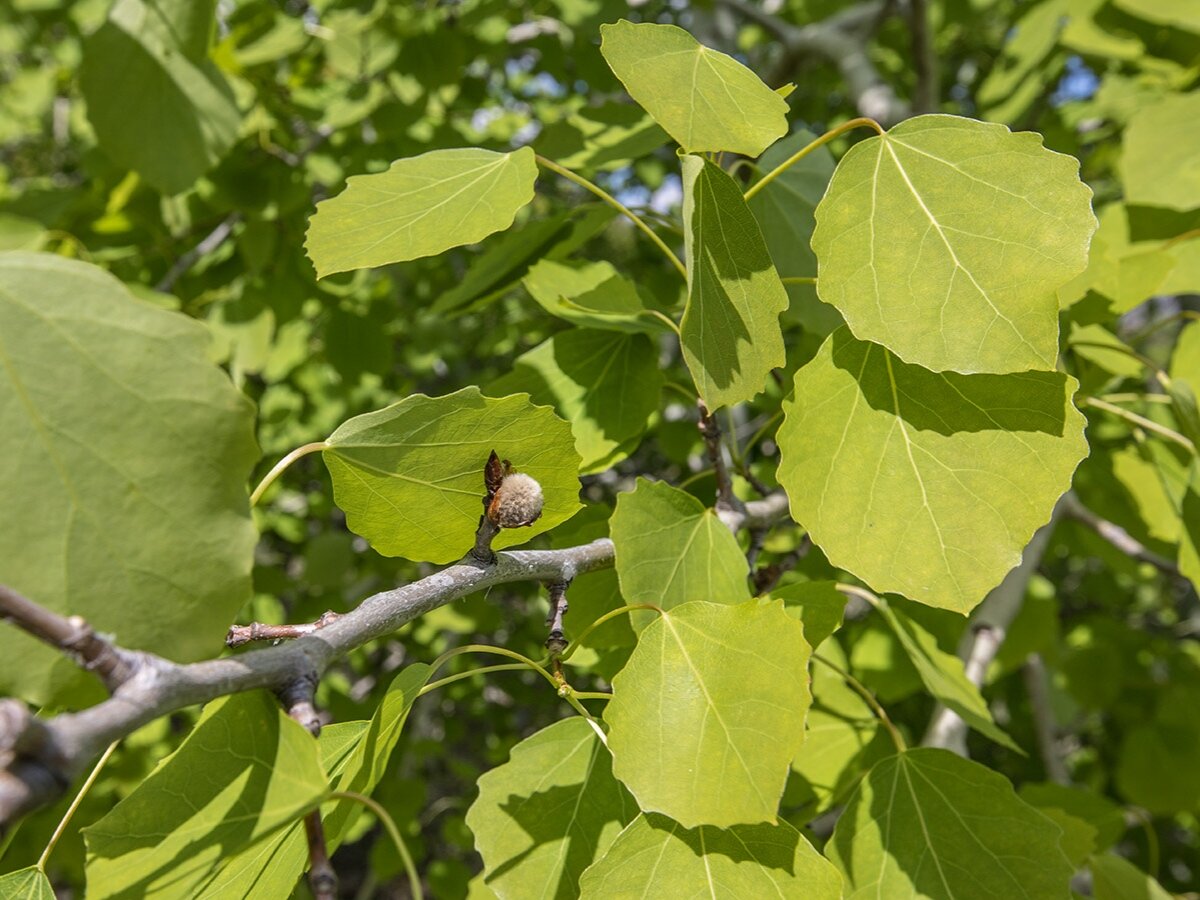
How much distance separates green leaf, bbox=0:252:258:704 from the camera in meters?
0.59

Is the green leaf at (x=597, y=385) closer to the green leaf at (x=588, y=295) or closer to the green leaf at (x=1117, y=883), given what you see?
the green leaf at (x=588, y=295)

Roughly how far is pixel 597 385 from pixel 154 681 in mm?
771

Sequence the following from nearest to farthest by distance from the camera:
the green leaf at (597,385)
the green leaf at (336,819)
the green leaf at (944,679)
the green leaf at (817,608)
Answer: the green leaf at (336,819), the green leaf at (817,608), the green leaf at (944,679), the green leaf at (597,385)

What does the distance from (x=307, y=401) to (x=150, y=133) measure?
2.14 meters

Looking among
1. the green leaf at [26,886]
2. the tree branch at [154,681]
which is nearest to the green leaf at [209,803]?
the tree branch at [154,681]

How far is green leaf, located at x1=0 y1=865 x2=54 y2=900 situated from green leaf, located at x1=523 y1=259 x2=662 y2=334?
747 mm

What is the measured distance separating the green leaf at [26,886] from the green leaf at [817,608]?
71cm

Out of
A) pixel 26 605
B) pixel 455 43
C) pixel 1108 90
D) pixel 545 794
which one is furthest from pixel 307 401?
pixel 26 605

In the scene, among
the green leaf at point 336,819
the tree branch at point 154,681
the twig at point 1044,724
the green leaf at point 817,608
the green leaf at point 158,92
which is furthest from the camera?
the twig at point 1044,724

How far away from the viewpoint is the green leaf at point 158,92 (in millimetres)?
1768

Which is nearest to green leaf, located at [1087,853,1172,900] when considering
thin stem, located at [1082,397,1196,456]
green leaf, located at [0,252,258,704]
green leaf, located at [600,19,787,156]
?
thin stem, located at [1082,397,1196,456]

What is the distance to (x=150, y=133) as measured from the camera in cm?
181

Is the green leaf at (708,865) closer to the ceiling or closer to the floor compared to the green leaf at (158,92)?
closer to the floor

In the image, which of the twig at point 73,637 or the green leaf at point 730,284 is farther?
the green leaf at point 730,284
